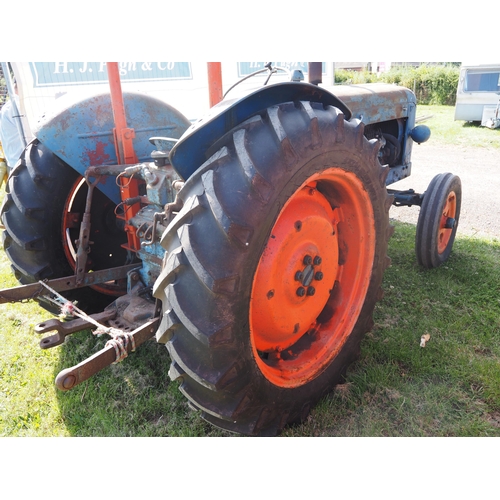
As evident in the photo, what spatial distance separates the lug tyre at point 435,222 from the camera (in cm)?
341

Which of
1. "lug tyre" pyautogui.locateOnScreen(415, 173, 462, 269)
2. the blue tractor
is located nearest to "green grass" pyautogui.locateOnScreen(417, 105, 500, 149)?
"lug tyre" pyautogui.locateOnScreen(415, 173, 462, 269)

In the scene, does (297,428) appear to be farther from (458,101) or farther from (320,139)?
(458,101)

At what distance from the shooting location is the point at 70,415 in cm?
216

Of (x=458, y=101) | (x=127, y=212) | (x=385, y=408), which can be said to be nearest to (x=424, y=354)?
(x=385, y=408)

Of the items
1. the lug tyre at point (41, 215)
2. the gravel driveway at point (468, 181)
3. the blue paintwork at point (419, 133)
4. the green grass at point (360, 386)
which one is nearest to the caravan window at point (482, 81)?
the gravel driveway at point (468, 181)

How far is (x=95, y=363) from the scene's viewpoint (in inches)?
62.9

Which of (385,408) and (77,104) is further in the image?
(77,104)

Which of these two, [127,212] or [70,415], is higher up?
[127,212]

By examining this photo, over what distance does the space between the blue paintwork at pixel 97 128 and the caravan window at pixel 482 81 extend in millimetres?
12739

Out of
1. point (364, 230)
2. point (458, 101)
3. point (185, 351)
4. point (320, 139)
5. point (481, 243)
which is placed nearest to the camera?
point (185, 351)

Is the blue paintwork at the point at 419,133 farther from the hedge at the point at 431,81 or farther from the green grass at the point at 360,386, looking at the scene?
the hedge at the point at 431,81

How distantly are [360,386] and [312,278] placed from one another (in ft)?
2.39

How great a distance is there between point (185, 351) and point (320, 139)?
908 mm

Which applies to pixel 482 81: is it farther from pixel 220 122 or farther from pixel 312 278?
pixel 220 122
